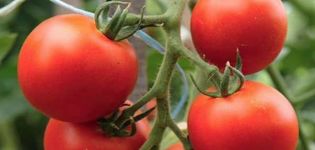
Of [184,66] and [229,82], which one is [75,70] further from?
[184,66]

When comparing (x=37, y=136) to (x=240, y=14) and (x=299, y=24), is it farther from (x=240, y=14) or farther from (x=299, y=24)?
(x=240, y=14)

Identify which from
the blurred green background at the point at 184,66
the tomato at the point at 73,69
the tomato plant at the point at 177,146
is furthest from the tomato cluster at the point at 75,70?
the blurred green background at the point at 184,66

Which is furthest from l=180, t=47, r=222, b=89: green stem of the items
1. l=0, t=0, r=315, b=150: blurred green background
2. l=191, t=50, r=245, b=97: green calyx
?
l=0, t=0, r=315, b=150: blurred green background

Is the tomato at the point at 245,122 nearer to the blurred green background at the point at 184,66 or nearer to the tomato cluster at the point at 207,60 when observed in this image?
the tomato cluster at the point at 207,60

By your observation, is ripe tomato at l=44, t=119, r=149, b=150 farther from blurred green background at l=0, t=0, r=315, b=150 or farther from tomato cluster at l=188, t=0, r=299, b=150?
blurred green background at l=0, t=0, r=315, b=150

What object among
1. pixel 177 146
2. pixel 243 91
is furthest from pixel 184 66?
pixel 243 91

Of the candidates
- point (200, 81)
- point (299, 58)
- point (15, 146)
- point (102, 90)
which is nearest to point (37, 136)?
point (15, 146)
